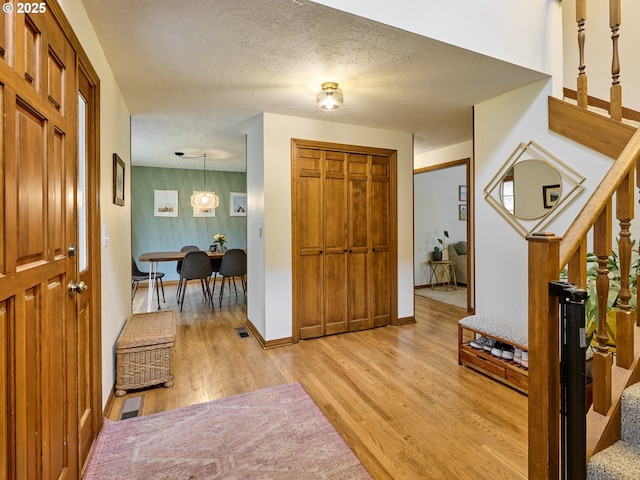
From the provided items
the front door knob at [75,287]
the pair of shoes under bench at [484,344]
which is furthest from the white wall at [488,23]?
the pair of shoes under bench at [484,344]

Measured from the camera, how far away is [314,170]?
349 centimetres

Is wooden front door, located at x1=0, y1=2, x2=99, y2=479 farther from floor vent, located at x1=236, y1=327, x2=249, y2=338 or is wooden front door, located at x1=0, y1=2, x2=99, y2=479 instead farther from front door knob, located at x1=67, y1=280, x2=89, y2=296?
floor vent, located at x1=236, y1=327, x2=249, y2=338

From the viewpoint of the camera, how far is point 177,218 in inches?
265

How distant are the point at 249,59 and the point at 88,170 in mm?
1228

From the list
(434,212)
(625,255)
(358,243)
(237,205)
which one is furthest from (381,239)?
(237,205)

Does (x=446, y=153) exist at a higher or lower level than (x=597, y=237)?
higher

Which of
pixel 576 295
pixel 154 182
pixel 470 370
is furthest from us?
pixel 154 182

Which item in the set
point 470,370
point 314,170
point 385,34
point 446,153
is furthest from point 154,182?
point 470,370

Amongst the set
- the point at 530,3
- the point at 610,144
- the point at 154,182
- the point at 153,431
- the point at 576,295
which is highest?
the point at 530,3

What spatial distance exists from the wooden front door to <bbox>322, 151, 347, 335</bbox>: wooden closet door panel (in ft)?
7.86

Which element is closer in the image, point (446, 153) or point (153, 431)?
point (153, 431)

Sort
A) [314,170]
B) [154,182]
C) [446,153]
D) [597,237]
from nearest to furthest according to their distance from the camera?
[597,237], [314,170], [446,153], [154,182]

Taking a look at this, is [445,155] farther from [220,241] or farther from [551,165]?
[220,241]

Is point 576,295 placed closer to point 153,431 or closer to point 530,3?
point 153,431
